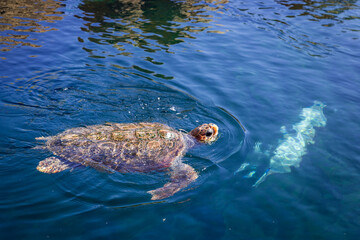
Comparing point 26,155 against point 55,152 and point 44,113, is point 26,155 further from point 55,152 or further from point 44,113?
point 44,113

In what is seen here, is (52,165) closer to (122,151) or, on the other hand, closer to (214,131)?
(122,151)

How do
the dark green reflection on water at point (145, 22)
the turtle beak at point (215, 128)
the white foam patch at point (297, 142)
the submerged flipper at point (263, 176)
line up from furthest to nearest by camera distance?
1. the dark green reflection on water at point (145, 22)
2. the turtle beak at point (215, 128)
3. the white foam patch at point (297, 142)
4. the submerged flipper at point (263, 176)

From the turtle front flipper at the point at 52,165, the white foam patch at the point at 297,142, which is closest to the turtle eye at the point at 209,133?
the white foam patch at the point at 297,142

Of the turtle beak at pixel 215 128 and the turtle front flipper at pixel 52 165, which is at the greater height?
the turtle beak at pixel 215 128

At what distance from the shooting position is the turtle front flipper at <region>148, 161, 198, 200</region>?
15.5 ft

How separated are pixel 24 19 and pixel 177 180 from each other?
400 inches

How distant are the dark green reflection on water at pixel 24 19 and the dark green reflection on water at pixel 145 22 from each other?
133cm

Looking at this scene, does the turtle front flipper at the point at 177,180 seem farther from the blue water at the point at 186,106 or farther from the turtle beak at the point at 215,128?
the turtle beak at the point at 215,128

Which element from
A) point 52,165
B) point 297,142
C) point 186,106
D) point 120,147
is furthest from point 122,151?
point 297,142

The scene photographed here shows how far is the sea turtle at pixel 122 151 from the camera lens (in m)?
5.16

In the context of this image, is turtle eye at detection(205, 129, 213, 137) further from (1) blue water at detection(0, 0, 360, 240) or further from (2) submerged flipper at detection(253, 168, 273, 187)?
(2) submerged flipper at detection(253, 168, 273, 187)

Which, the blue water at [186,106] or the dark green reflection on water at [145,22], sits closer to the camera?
the blue water at [186,106]

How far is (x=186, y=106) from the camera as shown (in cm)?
724

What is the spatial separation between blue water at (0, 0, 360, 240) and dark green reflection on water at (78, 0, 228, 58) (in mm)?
73
